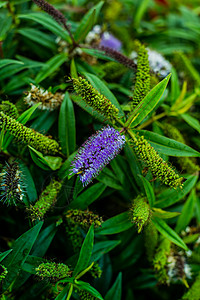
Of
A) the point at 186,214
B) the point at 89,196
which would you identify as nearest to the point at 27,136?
the point at 89,196

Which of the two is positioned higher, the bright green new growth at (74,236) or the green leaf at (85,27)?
the green leaf at (85,27)

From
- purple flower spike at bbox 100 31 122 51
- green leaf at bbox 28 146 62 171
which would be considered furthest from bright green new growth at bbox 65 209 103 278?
purple flower spike at bbox 100 31 122 51

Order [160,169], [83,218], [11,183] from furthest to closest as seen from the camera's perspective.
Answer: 1. [83,218]
2. [11,183]
3. [160,169]

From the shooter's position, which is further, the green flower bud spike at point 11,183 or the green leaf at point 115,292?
the green leaf at point 115,292

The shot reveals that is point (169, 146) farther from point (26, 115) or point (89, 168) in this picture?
point (26, 115)

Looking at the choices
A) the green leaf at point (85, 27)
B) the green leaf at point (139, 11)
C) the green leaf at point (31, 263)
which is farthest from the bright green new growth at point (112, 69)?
the green leaf at point (31, 263)

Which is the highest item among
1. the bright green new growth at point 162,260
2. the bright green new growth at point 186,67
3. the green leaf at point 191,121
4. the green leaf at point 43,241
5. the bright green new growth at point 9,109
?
the bright green new growth at point 186,67

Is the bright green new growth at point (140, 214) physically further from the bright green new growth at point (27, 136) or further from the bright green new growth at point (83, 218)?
the bright green new growth at point (27, 136)
